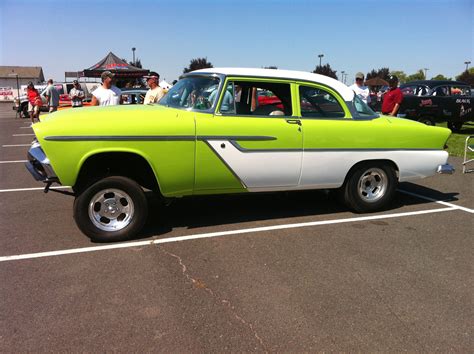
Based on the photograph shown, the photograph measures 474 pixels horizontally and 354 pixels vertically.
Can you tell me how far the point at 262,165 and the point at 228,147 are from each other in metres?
0.49

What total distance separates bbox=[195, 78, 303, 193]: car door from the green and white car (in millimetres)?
12

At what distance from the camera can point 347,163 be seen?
522 cm

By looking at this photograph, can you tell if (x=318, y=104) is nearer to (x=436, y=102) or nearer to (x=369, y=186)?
(x=369, y=186)

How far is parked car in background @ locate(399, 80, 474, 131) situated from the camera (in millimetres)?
13820

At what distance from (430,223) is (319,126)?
1951mm

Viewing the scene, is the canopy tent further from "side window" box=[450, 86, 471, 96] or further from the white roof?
the white roof

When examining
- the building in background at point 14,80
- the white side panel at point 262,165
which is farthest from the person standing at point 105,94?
the building in background at point 14,80

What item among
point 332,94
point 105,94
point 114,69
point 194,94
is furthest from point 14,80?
point 332,94

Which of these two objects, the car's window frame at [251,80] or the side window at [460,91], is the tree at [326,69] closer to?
the side window at [460,91]

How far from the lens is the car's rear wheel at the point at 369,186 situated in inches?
213

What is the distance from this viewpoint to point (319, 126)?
16.3ft

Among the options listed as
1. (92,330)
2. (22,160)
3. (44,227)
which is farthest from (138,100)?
(92,330)

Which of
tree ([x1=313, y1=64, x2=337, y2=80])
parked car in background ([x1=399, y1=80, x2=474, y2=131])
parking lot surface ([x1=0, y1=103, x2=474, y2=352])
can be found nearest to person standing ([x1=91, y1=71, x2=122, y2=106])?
parking lot surface ([x1=0, y1=103, x2=474, y2=352])

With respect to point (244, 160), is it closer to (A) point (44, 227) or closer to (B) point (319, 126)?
(B) point (319, 126)
